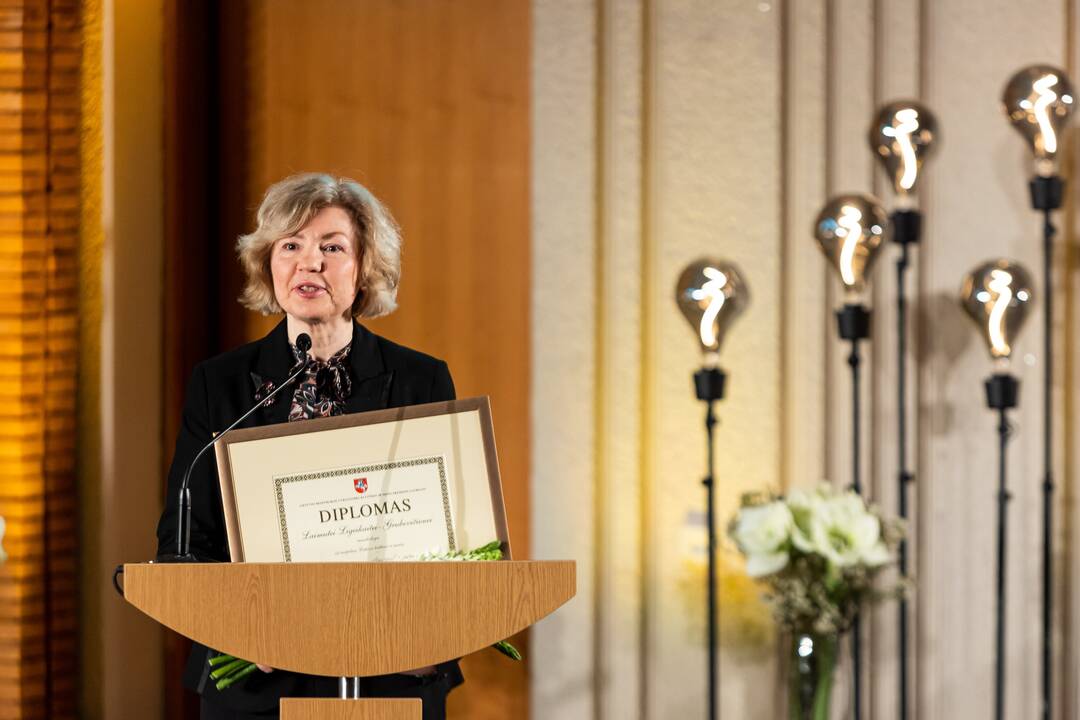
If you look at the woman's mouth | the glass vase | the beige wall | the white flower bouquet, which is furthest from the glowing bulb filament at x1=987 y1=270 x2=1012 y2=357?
the woman's mouth

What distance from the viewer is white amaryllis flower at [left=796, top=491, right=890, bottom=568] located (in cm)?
262

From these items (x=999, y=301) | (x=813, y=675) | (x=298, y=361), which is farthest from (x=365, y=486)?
(x=999, y=301)

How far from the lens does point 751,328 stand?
3.14m

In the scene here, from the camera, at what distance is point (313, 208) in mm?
1682

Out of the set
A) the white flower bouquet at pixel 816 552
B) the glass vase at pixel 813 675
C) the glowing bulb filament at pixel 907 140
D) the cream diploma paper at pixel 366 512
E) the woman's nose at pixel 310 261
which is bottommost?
the glass vase at pixel 813 675

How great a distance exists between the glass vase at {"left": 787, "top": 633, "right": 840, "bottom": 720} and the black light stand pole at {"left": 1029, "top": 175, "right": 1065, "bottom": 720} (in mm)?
616

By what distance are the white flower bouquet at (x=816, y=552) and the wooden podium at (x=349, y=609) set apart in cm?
147

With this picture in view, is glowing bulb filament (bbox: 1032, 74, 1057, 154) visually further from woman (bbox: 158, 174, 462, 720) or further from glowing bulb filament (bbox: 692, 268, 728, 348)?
woman (bbox: 158, 174, 462, 720)

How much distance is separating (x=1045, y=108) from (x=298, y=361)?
2.01 m

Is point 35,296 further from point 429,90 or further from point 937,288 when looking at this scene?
point 937,288

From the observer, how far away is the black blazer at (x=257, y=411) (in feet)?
5.65

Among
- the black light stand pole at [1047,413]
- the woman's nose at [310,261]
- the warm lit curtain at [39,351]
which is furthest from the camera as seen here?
the black light stand pole at [1047,413]

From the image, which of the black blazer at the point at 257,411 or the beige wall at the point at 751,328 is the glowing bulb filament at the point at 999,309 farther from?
the black blazer at the point at 257,411

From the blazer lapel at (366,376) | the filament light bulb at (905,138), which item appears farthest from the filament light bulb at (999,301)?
the blazer lapel at (366,376)
